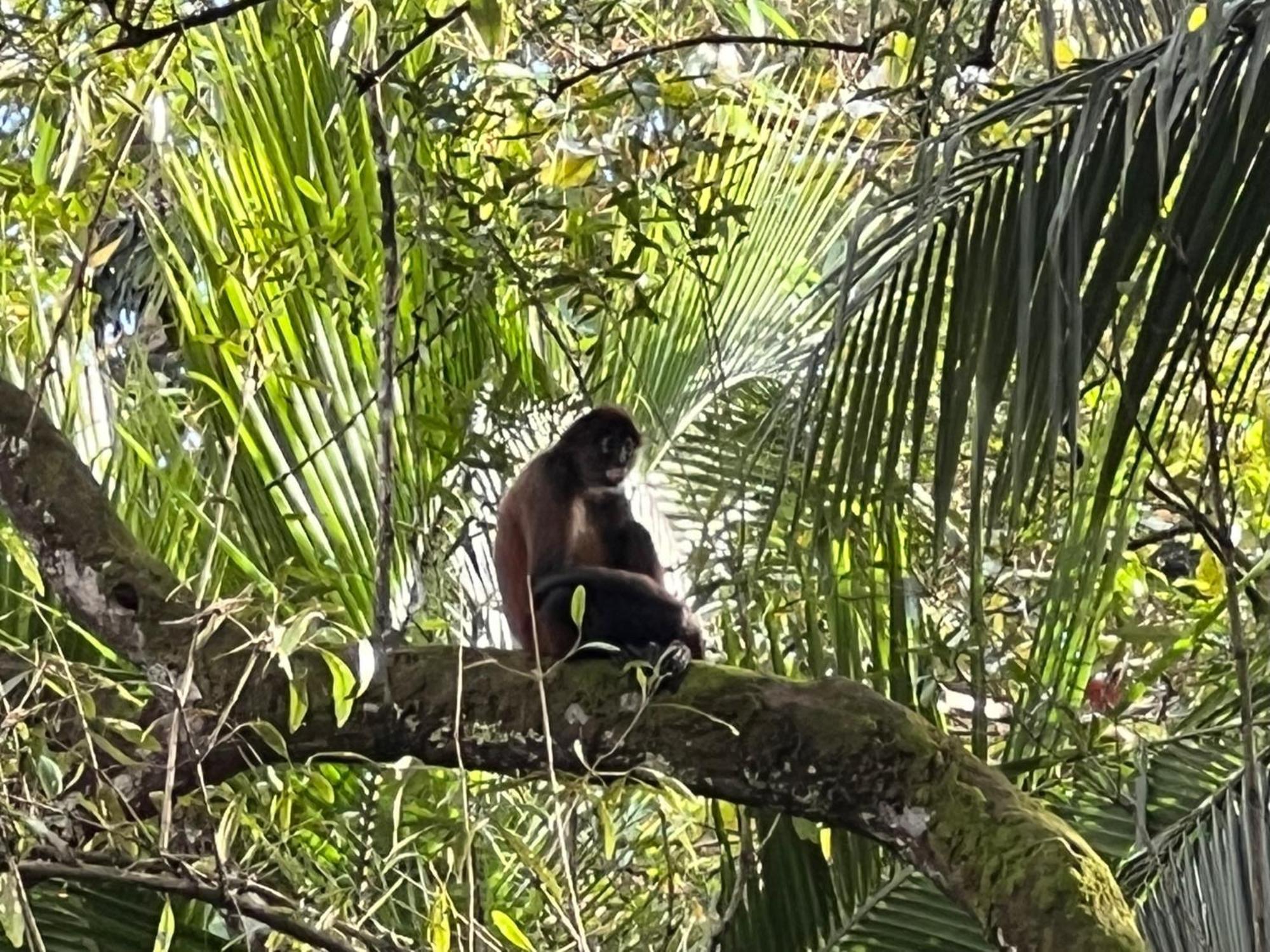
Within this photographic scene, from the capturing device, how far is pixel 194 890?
221cm

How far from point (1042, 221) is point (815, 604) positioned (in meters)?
1.07

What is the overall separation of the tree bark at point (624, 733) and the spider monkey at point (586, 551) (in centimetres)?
114

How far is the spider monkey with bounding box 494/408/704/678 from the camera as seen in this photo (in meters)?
4.27

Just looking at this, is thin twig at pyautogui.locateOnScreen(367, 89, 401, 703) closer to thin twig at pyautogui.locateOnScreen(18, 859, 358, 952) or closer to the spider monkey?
thin twig at pyautogui.locateOnScreen(18, 859, 358, 952)

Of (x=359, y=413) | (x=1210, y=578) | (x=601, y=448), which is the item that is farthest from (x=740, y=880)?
(x=1210, y=578)

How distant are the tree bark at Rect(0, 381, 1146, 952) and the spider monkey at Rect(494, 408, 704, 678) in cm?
114

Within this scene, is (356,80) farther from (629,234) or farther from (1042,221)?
(1042,221)

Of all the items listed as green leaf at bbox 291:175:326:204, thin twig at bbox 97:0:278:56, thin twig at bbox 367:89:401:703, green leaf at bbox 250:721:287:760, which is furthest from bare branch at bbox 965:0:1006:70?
green leaf at bbox 250:721:287:760


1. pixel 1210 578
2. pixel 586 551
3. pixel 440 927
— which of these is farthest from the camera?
pixel 586 551

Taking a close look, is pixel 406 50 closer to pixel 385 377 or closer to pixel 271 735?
pixel 385 377

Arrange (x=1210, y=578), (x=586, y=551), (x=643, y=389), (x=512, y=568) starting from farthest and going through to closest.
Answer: (x=586, y=551) → (x=512, y=568) → (x=1210, y=578) → (x=643, y=389)

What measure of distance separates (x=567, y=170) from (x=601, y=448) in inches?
48.4

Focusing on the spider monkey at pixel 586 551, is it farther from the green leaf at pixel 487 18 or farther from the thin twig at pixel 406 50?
the green leaf at pixel 487 18

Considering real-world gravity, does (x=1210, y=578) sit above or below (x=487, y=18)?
below
